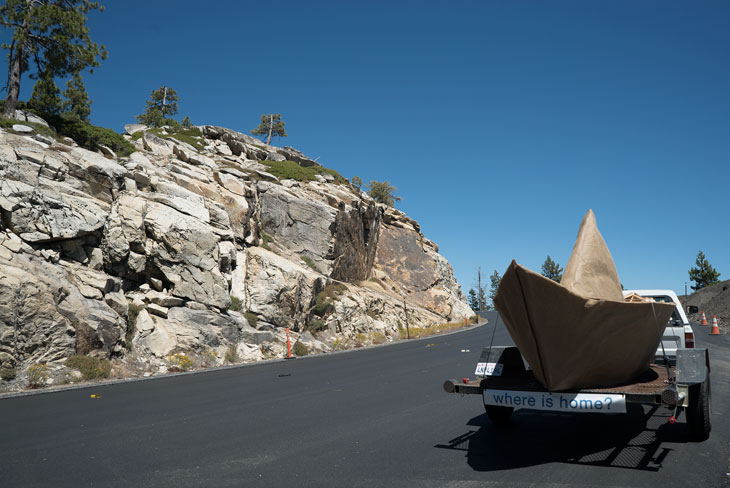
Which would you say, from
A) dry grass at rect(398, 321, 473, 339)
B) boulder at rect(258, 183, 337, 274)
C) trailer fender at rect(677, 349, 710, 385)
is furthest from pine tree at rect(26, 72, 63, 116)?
trailer fender at rect(677, 349, 710, 385)

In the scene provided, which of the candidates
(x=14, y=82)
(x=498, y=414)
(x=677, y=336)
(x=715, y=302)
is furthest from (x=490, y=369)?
(x=715, y=302)

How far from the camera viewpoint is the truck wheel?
6.91 m

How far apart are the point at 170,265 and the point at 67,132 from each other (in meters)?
12.5

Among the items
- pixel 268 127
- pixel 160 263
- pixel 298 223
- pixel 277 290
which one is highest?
pixel 268 127

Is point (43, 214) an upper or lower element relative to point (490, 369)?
upper

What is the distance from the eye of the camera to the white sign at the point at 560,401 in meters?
4.95

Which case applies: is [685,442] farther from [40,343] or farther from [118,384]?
[40,343]

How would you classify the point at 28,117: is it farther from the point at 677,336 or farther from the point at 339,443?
the point at 677,336

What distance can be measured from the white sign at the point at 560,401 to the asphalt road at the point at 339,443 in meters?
0.58

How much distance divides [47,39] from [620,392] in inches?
1219

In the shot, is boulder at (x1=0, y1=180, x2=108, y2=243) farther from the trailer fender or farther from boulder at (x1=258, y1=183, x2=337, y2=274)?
the trailer fender

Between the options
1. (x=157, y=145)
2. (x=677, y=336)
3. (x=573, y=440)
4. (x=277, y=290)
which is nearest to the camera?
(x=573, y=440)

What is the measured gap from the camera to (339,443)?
624 cm

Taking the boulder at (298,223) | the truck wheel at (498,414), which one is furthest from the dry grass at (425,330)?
the truck wheel at (498,414)
